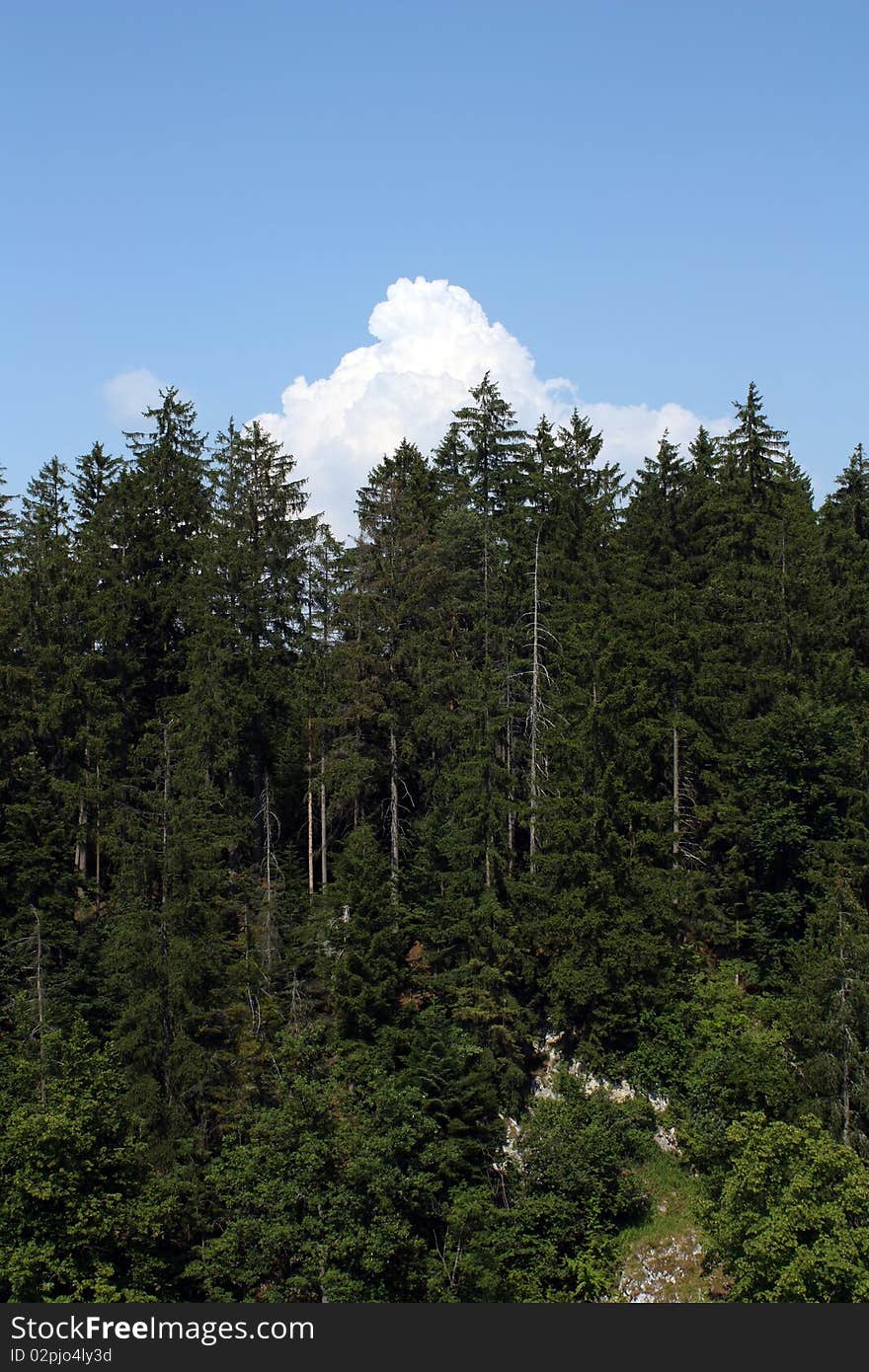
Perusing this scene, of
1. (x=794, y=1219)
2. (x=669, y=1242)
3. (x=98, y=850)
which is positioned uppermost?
(x=98, y=850)

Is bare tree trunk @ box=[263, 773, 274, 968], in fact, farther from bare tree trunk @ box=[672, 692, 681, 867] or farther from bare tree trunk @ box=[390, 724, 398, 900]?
bare tree trunk @ box=[672, 692, 681, 867]

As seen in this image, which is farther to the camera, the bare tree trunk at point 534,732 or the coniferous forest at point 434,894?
the bare tree trunk at point 534,732

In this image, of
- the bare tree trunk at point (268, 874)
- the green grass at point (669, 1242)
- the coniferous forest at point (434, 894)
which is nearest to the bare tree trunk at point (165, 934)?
the coniferous forest at point (434, 894)

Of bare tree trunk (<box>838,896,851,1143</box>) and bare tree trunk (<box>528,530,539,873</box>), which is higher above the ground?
bare tree trunk (<box>528,530,539,873</box>)

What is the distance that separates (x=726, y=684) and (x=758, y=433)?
17220 mm

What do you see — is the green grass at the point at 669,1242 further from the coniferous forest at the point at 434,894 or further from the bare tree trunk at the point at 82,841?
the bare tree trunk at the point at 82,841

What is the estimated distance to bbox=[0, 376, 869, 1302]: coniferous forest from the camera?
941 inches

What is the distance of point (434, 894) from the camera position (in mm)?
35688

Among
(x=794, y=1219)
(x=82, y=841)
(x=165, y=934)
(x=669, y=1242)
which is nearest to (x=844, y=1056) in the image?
(x=794, y=1219)

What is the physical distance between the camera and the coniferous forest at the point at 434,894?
23906 millimetres

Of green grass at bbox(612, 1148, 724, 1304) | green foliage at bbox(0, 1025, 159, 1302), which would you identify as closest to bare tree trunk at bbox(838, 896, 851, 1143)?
green grass at bbox(612, 1148, 724, 1304)

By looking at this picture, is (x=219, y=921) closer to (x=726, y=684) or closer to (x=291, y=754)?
(x=291, y=754)

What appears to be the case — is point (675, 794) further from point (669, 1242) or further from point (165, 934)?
point (165, 934)

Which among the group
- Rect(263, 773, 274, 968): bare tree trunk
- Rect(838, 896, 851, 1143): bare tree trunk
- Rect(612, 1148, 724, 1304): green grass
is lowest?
Rect(612, 1148, 724, 1304): green grass
